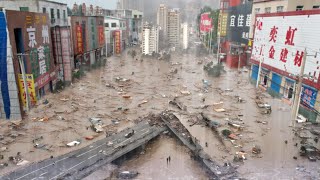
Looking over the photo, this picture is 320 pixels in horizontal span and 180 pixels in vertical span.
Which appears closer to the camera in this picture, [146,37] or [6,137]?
[6,137]

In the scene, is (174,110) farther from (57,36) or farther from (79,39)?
(79,39)

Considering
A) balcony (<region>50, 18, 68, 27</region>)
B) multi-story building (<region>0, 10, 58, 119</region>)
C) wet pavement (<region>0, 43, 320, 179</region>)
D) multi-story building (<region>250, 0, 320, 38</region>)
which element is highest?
multi-story building (<region>250, 0, 320, 38</region>)

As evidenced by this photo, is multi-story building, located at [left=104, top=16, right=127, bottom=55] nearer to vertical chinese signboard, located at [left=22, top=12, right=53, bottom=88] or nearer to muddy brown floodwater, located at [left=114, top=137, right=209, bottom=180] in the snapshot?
vertical chinese signboard, located at [left=22, top=12, right=53, bottom=88]

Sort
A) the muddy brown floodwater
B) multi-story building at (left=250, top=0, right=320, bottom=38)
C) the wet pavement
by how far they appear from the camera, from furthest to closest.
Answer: multi-story building at (left=250, top=0, right=320, bottom=38), the wet pavement, the muddy brown floodwater

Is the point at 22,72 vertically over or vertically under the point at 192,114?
over

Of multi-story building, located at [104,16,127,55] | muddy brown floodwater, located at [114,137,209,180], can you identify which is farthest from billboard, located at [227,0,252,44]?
muddy brown floodwater, located at [114,137,209,180]

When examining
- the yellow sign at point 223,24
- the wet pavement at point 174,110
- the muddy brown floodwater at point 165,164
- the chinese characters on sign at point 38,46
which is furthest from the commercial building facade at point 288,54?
the yellow sign at point 223,24

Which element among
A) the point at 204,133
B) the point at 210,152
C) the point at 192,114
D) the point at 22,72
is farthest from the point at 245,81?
the point at 22,72

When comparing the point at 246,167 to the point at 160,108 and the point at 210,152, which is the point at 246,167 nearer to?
the point at 210,152
